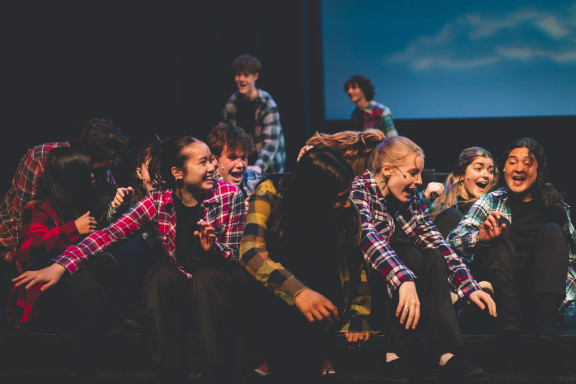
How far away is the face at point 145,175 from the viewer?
284cm

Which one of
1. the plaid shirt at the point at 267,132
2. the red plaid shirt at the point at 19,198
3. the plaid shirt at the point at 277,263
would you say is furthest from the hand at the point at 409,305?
the plaid shirt at the point at 267,132

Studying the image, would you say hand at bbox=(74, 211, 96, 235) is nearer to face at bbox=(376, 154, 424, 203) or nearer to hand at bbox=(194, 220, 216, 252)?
hand at bbox=(194, 220, 216, 252)

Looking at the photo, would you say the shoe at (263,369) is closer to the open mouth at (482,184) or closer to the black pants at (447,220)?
the black pants at (447,220)

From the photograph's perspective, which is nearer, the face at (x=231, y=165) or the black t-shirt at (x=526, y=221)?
the black t-shirt at (x=526, y=221)

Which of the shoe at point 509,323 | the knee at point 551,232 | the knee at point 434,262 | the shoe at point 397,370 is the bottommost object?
the shoe at point 397,370

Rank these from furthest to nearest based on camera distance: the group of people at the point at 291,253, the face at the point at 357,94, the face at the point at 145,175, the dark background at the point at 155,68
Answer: the face at the point at 357,94, the dark background at the point at 155,68, the face at the point at 145,175, the group of people at the point at 291,253

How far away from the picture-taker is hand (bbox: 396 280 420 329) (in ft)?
5.99

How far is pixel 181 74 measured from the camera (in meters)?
4.82

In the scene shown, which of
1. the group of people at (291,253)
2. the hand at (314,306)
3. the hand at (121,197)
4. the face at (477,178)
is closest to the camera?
the hand at (314,306)

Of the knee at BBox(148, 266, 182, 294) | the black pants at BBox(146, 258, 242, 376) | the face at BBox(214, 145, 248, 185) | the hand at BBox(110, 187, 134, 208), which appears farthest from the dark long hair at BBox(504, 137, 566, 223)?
the hand at BBox(110, 187, 134, 208)

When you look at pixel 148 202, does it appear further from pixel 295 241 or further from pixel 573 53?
pixel 573 53

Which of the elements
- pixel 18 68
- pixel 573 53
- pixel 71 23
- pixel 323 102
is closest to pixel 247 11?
pixel 323 102

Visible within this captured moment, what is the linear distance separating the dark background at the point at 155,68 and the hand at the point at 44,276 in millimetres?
2658

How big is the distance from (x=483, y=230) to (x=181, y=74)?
324 centimetres
